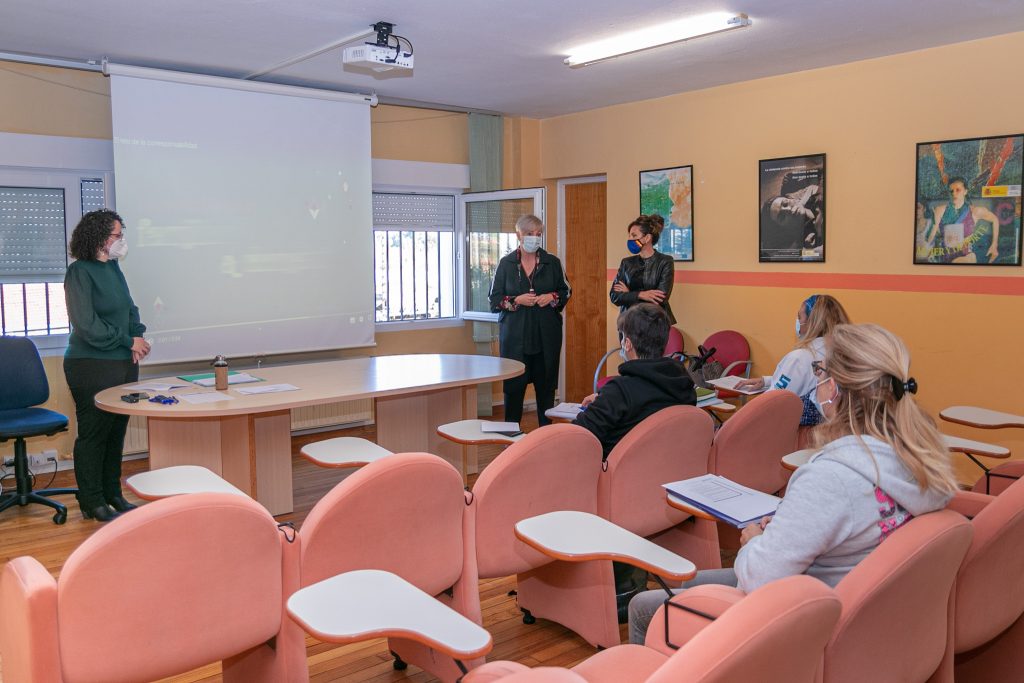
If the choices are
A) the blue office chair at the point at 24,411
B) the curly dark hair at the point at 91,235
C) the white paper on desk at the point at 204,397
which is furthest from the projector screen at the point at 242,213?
the white paper on desk at the point at 204,397

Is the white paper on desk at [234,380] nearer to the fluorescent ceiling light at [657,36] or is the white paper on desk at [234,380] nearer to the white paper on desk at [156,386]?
the white paper on desk at [156,386]

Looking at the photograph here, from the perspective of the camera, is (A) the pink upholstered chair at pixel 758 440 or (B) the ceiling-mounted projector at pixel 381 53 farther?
(B) the ceiling-mounted projector at pixel 381 53

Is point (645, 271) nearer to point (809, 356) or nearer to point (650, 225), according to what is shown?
point (650, 225)

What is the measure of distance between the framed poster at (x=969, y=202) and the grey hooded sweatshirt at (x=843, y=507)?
3.62 m

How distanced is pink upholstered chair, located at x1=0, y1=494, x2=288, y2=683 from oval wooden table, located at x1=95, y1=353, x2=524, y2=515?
6.07 feet

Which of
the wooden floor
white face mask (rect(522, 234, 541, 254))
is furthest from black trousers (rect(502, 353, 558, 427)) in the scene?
the wooden floor

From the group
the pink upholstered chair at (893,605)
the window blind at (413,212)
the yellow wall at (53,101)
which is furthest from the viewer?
Result: the window blind at (413,212)

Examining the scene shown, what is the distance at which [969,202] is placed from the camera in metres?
4.87

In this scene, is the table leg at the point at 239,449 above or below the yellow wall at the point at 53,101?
below

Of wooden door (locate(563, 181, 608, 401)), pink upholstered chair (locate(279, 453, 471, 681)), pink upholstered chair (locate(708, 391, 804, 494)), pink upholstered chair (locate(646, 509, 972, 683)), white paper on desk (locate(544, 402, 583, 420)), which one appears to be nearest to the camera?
pink upholstered chair (locate(646, 509, 972, 683))

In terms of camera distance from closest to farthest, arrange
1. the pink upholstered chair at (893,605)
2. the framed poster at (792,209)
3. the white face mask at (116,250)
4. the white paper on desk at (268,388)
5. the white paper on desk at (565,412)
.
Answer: the pink upholstered chair at (893,605) < the white paper on desk at (565,412) < the white paper on desk at (268,388) < the white face mask at (116,250) < the framed poster at (792,209)

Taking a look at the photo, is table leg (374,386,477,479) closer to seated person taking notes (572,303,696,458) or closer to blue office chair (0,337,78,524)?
blue office chair (0,337,78,524)

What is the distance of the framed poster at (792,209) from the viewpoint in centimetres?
557

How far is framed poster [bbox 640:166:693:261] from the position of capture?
6.39m
